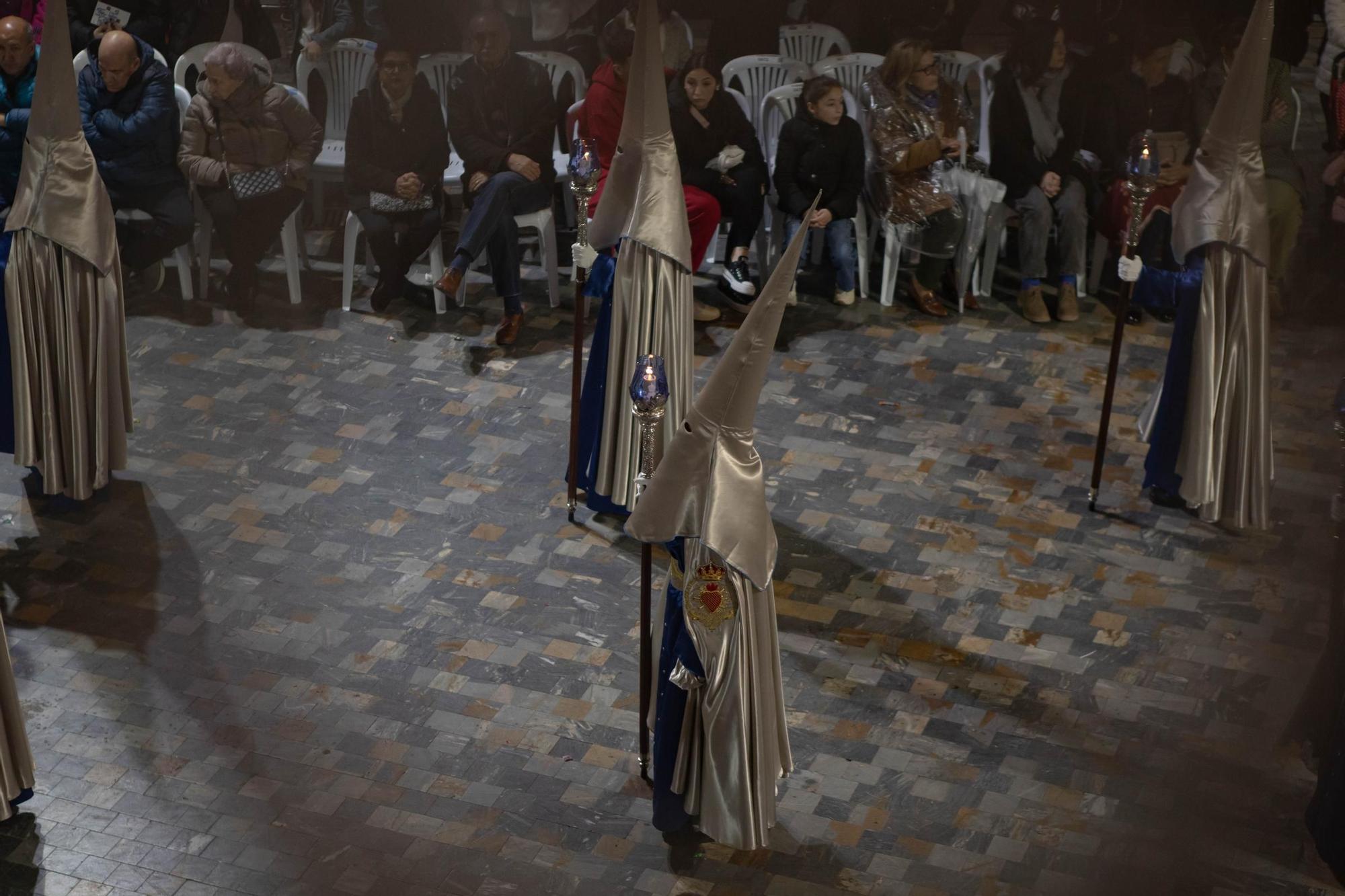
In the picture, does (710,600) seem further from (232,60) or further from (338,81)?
(338,81)

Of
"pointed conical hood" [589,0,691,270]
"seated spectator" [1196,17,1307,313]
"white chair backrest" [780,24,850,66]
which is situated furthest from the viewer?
"white chair backrest" [780,24,850,66]

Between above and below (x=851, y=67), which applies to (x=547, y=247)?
below

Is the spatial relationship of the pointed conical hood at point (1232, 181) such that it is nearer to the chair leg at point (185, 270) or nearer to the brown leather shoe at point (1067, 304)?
the brown leather shoe at point (1067, 304)

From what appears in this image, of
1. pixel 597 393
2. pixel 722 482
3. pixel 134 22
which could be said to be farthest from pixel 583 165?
pixel 134 22

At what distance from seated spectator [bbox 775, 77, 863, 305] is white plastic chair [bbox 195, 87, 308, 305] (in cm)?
220

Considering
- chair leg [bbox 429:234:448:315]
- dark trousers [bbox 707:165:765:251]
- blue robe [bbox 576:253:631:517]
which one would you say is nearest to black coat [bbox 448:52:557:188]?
chair leg [bbox 429:234:448:315]

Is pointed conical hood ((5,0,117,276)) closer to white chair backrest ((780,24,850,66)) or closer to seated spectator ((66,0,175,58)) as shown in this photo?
seated spectator ((66,0,175,58))

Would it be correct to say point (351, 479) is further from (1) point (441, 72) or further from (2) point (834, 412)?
(1) point (441, 72)

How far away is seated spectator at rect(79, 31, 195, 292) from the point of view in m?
6.96

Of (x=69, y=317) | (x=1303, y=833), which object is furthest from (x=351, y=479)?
(x=1303, y=833)

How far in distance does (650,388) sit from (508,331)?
9.66 ft

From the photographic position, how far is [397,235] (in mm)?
7496

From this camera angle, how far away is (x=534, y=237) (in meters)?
8.06

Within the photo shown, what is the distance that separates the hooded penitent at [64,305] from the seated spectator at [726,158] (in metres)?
2.61
